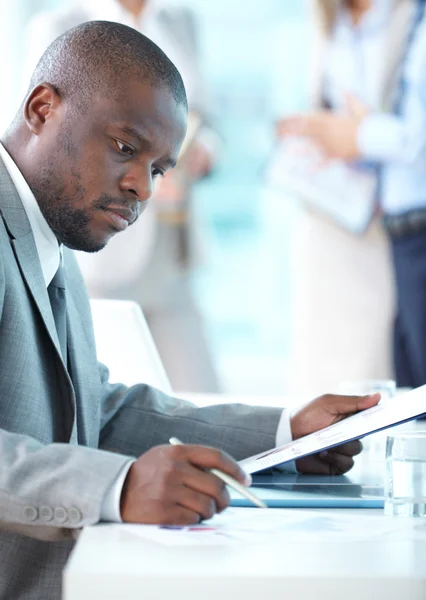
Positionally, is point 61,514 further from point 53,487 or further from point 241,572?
point 241,572

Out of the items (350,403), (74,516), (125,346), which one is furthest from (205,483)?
(125,346)

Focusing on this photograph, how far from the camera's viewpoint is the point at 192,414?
5.06 ft

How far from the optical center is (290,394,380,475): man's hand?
4.72 feet

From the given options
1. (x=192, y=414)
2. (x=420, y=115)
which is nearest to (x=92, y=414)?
(x=192, y=414)

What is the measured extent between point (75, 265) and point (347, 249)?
2.86 meters

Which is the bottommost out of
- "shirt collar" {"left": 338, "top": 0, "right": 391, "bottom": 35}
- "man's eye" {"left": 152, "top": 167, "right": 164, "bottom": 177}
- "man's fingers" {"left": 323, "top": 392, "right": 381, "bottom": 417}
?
"man's fingers" {"left": 323, "top": 392, "right": 381, "bottom": 417}

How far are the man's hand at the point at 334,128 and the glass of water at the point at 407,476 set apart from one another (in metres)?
2.97

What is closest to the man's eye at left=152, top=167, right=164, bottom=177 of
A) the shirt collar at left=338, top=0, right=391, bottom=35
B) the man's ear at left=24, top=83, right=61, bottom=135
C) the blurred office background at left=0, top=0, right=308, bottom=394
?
the man's ear at left=24, top=83, right=61, bottom=135

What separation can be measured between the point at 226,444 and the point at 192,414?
0.23ft

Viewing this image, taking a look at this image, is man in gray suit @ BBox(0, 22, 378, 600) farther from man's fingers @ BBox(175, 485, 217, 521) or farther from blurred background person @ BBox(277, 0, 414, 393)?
blurred background person @ BBox(277, 0, 414, 393)

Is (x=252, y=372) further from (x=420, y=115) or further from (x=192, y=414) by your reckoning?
(x=192, y=414)

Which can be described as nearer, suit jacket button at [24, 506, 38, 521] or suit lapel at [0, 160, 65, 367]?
suit jacket button at [24, 506, 38, 521]

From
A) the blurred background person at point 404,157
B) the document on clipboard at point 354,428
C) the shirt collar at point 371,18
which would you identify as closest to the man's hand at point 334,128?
the blurred background person at point 404,157

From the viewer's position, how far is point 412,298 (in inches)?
156
